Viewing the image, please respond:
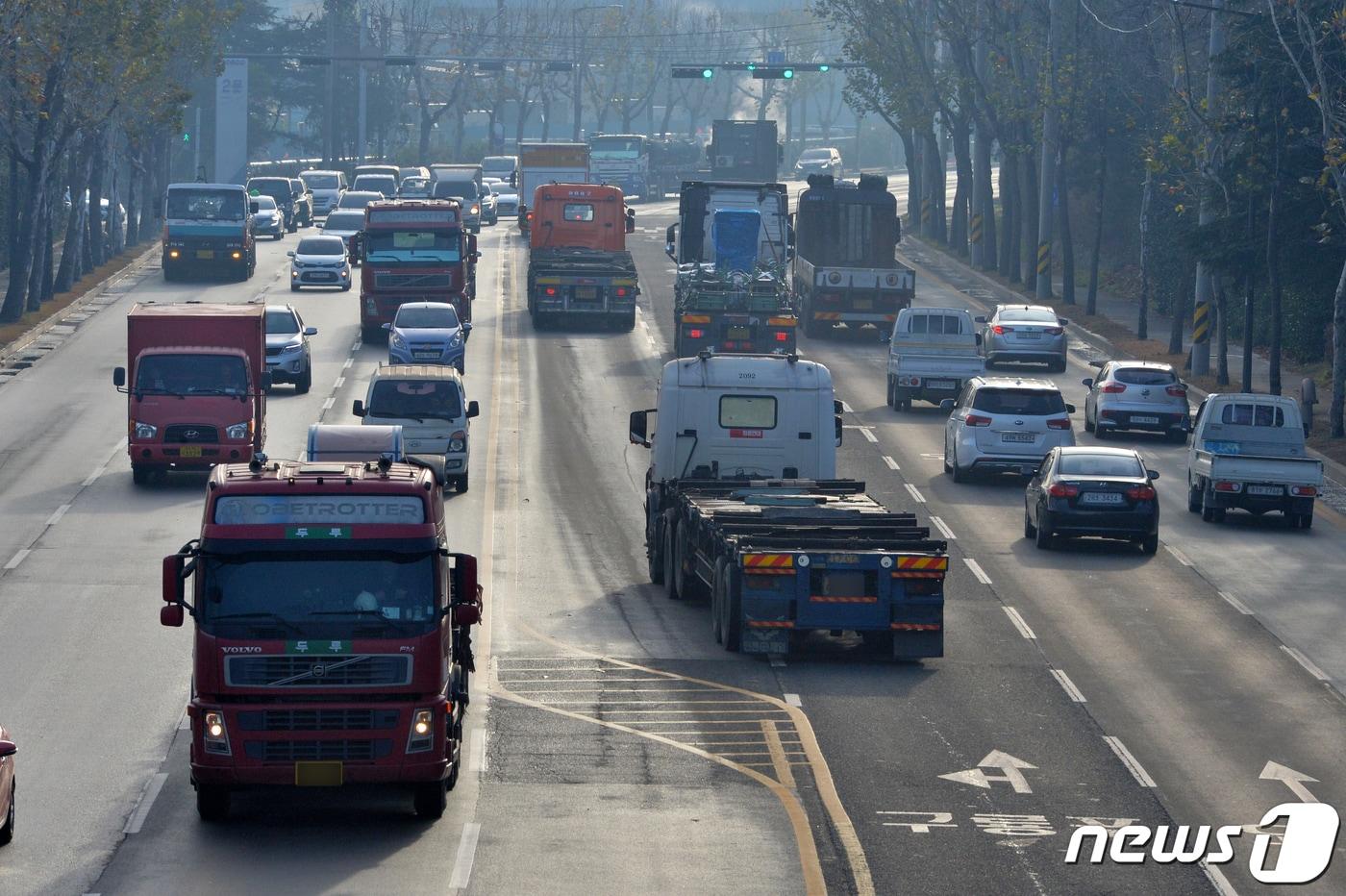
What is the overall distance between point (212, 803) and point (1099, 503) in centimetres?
1700

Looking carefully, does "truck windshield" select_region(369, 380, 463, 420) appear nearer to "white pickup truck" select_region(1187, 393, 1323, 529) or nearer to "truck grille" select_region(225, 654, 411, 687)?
"white pickup truck" select_region(1187, 393, 1323, 529)

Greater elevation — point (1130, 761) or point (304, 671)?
point (304, 671)

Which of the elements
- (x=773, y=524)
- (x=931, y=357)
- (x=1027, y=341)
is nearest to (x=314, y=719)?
(x=773, y=524)

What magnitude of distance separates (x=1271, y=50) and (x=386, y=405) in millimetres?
22135

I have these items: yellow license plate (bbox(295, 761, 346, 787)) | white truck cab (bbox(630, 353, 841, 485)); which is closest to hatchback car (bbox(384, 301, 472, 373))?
white truck cab (bbox(630, 353, 841, 485))

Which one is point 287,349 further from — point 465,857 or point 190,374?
point 465,857

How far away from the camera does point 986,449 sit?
35.8 meters

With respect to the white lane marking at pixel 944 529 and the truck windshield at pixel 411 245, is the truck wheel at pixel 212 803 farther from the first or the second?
the truck windshield at pixel 411 245

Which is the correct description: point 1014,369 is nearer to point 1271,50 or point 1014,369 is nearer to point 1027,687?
point 1271,50

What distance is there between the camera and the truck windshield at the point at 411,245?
52188 millimetres

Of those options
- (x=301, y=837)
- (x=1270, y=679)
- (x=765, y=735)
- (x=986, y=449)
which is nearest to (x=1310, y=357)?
(x=986, y=449)

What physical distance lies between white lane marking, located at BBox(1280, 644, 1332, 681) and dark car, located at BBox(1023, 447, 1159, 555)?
5.60 metres

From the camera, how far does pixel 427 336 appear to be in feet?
151

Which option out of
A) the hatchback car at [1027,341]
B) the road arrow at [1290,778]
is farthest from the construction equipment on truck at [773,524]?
the hatchback car at [1027,341]
